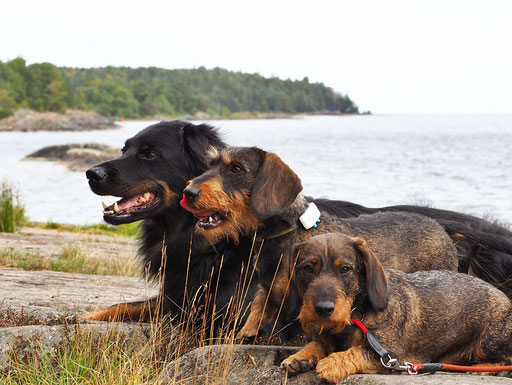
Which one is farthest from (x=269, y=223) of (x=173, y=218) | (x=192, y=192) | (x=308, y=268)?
(x=173, y=218)

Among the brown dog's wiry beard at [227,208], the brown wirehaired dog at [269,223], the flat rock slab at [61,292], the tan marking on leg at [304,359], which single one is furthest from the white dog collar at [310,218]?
the flat rock slab at [61,292]

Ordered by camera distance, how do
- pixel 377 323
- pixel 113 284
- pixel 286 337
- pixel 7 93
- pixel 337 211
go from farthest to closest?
1. pixel 7 93
2. pixel 113 284
3. pixel 337 211
4. pixel 286 337
5. pixel 377 323

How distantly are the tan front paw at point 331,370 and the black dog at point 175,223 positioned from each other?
1.77 meters

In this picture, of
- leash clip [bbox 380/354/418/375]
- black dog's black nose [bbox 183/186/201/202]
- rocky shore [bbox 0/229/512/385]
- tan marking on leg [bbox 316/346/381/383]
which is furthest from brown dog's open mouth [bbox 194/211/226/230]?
leash clip [bbox 380/354/418/375]

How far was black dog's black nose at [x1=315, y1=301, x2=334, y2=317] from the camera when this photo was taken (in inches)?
147

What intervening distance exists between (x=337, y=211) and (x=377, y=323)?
255 cm

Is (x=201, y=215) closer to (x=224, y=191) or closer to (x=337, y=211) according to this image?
(x=224, y=191)

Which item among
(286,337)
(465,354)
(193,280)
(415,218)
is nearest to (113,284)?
(193,280)

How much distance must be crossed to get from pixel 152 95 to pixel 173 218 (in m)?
A: 142

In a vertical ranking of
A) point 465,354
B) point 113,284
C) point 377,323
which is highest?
point 377,323

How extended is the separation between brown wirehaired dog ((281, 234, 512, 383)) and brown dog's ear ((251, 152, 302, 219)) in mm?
617

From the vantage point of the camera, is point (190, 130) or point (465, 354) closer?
point (465, 354)

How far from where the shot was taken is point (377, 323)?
13.8 feet

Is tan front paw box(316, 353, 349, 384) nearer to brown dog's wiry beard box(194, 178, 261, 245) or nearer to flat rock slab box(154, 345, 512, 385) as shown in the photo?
flat rock slab box(154, 345, 512, 385)
